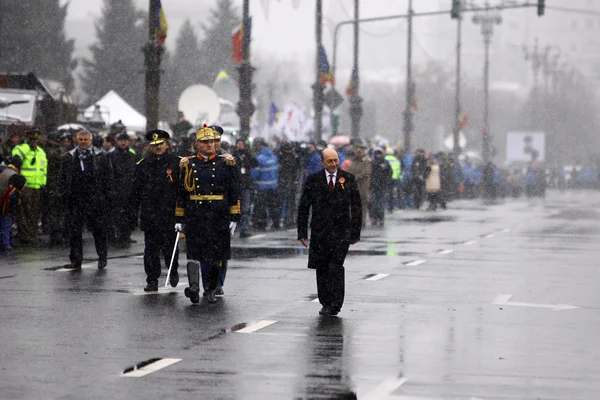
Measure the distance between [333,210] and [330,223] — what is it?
0.44 feet

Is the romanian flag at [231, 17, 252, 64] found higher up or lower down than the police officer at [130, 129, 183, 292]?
higher up

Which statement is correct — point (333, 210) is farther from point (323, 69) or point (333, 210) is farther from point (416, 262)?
point (323, 69)

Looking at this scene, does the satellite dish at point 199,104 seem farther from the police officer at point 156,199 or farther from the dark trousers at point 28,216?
the police officer at point 156,199

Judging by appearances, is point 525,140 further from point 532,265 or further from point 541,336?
point 541,336

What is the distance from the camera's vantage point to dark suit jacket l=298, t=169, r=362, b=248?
15.0 metres

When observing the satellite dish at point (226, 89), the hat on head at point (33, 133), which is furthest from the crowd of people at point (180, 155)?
the satellite dish at point (226, 89)

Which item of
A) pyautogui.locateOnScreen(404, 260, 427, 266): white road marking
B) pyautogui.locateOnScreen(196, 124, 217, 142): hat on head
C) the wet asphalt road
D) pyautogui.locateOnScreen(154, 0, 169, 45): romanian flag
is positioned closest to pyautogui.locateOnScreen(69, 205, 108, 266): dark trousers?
the wet asphalt road

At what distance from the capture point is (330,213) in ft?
49.3

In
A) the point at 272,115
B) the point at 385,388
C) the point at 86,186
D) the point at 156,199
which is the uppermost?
the point at 272,115

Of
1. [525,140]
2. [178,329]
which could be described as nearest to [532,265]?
[178,329]

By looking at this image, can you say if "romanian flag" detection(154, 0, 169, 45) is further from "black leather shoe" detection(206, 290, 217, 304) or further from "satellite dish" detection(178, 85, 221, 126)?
"black leather shoe" detection(206, 290, 217, 304)

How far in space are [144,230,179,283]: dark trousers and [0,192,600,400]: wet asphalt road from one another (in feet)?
0.80

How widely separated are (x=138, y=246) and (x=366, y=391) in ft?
49.7

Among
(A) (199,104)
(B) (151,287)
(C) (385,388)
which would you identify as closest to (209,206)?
(B) (151,287)
